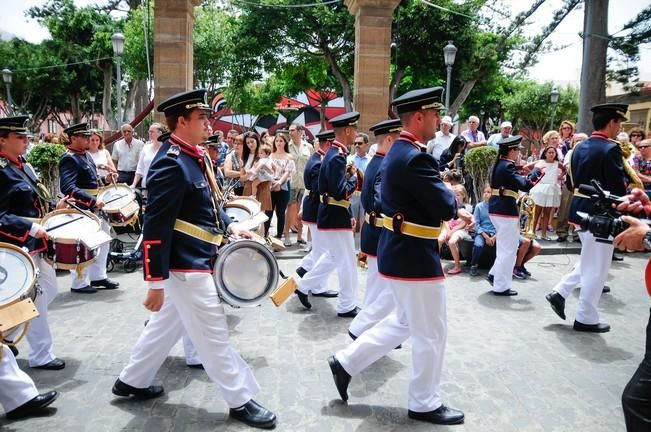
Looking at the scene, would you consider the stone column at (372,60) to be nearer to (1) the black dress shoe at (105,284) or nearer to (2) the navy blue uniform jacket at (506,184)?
(2) the navy blue uniform jacket at (506,184)

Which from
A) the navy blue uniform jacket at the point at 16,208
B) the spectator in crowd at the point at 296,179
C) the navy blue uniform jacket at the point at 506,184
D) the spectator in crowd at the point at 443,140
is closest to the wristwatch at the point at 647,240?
the navy blue uniform jacket at the point at 16,208

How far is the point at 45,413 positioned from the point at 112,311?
268cm

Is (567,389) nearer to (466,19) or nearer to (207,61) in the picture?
(466,19)

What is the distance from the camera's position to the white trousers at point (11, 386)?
3.89 metres

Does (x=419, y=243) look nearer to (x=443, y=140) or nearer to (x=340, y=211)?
(x=340, y=211)

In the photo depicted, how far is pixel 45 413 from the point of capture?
159 inches

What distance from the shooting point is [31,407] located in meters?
3.98

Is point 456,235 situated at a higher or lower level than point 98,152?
lower

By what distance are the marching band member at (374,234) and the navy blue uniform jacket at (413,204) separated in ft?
4.02

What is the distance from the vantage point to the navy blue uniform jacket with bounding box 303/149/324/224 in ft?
23.3

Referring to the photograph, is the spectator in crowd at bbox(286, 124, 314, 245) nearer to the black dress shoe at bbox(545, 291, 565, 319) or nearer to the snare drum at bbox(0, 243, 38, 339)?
the black dress shoe at bbox(545, 291, 565, 319)

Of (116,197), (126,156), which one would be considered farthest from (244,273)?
(126,156)

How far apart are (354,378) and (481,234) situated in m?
4.90

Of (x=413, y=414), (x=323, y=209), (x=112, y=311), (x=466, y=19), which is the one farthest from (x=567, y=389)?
(x=466, y=19)
